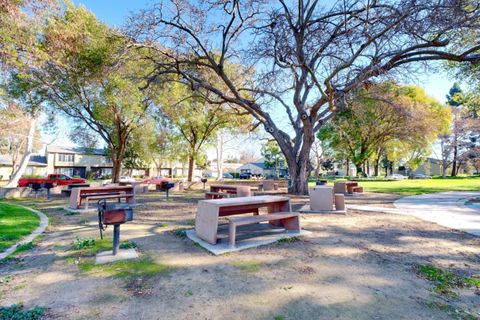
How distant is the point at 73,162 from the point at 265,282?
5216 centimetres

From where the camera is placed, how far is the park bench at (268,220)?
466 centimetres

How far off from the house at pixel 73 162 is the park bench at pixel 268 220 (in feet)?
150

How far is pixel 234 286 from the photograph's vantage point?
10.3 feet

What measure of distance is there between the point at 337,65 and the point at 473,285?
871cm

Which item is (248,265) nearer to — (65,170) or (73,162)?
(73,162)

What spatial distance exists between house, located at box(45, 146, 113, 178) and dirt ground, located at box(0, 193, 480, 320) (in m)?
45.8

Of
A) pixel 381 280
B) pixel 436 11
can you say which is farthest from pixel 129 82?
pixel 381 280

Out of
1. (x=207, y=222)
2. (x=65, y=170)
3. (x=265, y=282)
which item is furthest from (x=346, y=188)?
(x=65, y=170)

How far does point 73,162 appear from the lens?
45.9 metres

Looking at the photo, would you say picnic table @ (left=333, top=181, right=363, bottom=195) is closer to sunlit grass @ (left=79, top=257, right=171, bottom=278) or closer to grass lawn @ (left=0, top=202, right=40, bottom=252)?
sunlit grass @ (left=79, top=257, right=171, bottom=278)

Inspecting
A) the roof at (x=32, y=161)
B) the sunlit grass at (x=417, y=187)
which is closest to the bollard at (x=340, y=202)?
the sunlit grass at (x=417, y=187)

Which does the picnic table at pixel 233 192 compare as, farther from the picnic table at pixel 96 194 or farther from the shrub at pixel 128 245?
the shrub at pixel 128 245

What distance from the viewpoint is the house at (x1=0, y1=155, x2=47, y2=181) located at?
136 feet

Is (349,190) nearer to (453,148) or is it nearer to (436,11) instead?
(436,11)
